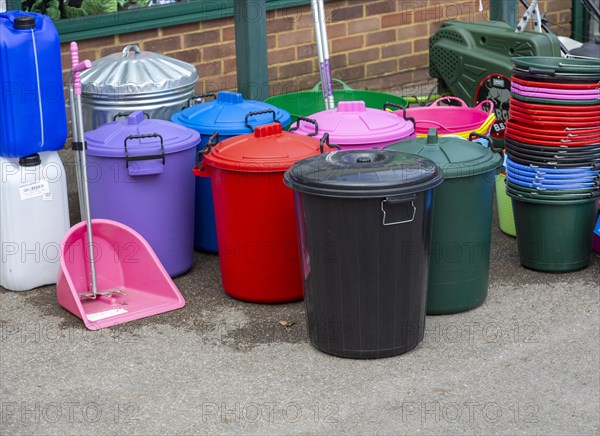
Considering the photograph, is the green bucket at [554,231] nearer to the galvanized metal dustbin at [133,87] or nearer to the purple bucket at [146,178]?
the purple bucket at [146,178]

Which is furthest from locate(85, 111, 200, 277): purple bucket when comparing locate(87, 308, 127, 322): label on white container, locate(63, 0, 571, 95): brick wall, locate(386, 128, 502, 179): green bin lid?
locate(63, 0, 571, 95): brick wall

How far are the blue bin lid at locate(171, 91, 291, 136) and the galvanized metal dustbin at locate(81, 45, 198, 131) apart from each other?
0.18 m

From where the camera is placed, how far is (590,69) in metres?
5.55

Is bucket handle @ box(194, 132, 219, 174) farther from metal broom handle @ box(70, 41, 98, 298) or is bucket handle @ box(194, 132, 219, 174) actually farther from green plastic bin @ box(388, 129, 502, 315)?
green plastic bin @ box(388, 129, 502, 315)

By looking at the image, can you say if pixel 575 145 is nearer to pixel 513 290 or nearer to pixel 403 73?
pixel 513 290

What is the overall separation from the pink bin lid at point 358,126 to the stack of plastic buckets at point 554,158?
634 millimetres

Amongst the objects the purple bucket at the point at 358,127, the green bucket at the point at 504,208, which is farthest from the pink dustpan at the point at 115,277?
the green bucket at the point at 504,208

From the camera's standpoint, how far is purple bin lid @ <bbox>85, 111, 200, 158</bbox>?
221 inches

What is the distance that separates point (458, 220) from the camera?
5285mm

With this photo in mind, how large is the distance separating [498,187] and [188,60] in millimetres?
3018

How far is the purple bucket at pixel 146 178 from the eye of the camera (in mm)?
5625

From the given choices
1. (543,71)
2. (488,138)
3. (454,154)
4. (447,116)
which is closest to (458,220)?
(454,154)

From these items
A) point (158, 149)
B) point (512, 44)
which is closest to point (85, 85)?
point (158, 149)

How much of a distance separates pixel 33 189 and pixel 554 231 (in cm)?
281
